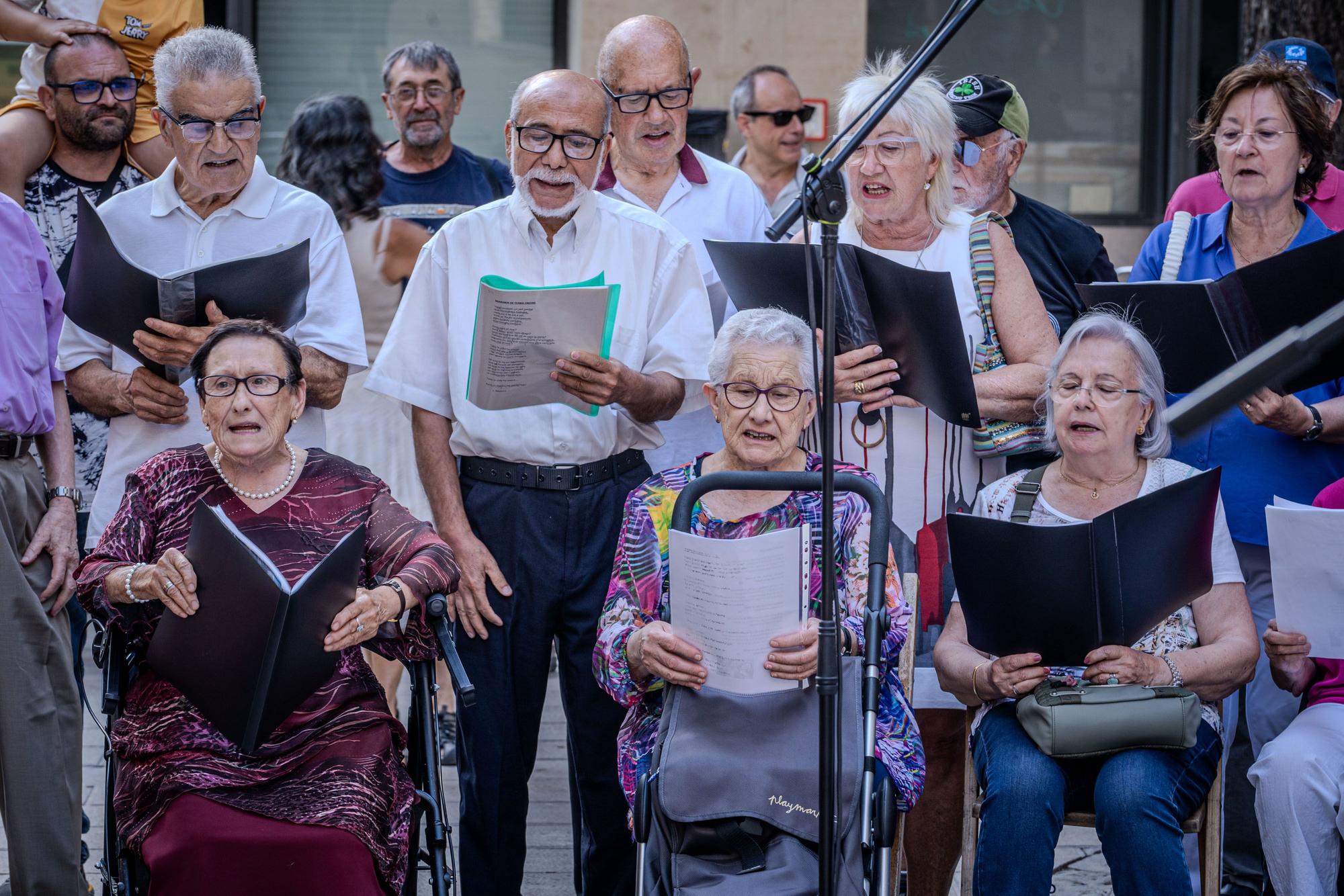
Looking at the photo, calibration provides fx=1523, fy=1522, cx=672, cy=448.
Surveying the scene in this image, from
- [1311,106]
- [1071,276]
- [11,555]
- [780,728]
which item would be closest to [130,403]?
[11,555]

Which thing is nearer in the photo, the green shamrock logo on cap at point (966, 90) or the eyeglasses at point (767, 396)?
the eyeglasses at point (767, 396)

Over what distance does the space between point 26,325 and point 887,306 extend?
222cm

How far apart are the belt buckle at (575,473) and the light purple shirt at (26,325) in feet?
4.45

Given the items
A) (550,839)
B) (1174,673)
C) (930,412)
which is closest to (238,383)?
(930,412)

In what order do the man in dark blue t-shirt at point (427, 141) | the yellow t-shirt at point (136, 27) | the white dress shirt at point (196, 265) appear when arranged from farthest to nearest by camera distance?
the man in dark blue t-shirt at point (427, 141), the yellow t-shirt at point (136, 27), the white dress shirt at point (196, 265)

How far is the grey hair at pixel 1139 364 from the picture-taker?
12.5ft

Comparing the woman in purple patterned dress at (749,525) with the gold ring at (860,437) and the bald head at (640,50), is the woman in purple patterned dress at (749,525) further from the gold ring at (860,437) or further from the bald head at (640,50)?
the bald head at (640,50)

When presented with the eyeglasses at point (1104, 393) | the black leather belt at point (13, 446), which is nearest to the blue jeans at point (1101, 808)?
the eyeglasses at point (1104, 393)

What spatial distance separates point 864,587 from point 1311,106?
2.02m

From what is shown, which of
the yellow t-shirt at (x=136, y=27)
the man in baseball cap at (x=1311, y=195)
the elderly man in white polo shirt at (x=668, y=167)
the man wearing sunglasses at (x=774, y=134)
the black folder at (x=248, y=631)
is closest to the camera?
the black folder at (x=248, y=631)

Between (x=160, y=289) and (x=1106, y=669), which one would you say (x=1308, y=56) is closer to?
(x=1106, y=669)

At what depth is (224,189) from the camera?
4.14 meters

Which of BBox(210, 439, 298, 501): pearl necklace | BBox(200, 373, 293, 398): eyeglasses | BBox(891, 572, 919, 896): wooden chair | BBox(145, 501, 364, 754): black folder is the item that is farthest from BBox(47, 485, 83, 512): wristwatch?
BBox(891, 572, 919, 896): wooden chair

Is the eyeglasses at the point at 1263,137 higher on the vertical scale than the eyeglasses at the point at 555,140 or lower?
higher
